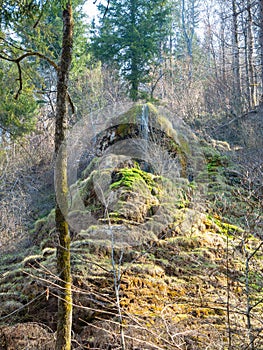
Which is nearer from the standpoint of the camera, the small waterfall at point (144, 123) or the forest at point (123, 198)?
the forest at point (123, 198)

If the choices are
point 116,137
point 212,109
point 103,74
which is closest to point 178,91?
point 212,109

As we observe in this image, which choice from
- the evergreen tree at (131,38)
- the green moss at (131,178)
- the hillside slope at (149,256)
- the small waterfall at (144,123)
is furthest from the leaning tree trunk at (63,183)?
the evergreen tree at (131,38)

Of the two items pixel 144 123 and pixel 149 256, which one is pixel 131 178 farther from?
pixel 144 123

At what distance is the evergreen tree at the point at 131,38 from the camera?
1520 cm

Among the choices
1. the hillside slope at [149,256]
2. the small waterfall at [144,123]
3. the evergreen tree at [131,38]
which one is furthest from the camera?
the evergreen tree at [131,38]

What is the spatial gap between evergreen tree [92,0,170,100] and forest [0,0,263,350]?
6 cm

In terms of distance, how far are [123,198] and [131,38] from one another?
10.3 metres

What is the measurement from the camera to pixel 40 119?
14.8 metres

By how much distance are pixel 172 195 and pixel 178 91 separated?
1005 centimetres

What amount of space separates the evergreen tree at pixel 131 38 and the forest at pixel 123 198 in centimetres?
6

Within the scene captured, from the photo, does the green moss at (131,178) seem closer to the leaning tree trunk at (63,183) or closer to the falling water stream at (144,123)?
the falling water stream at (144,123)

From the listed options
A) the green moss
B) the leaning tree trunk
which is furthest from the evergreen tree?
the leaning tree trunk

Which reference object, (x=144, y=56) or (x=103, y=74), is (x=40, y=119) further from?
(x=144, y=56)

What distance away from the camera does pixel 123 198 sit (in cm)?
681
